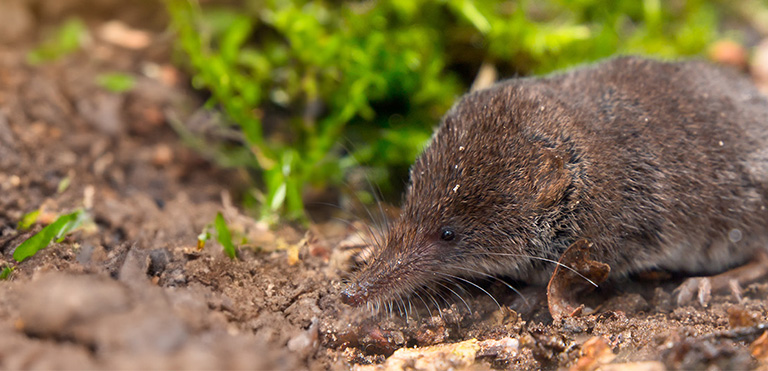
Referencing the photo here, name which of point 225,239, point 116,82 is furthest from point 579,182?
point 116,82

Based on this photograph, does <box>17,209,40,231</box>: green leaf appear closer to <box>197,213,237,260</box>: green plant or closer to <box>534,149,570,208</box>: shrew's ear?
<box>197,213,237,260</box>: green plant

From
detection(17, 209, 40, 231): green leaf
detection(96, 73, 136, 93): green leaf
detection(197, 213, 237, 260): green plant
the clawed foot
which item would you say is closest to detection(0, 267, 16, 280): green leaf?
detection(17, 209, 40, 231): green leaf

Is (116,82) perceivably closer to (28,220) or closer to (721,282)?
(28,220)

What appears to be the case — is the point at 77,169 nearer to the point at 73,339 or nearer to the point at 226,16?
the point at 226,16

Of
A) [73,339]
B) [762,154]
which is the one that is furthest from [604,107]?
[73,339]

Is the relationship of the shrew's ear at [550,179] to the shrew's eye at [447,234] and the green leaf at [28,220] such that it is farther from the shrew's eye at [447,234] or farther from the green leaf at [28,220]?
the green leaf at [28,220]
